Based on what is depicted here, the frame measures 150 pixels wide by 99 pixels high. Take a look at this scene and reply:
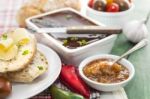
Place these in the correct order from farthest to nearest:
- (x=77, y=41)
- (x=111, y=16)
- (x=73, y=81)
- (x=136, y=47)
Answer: (x=111, y=16) < (x=136, y=47) < (x=77, y=41) < (x=73, y=81)

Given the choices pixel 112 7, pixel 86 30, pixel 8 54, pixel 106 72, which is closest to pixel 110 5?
pixel 112 7

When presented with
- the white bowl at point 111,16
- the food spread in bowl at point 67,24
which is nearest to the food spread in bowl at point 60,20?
the food spread in bowl at point 67,24

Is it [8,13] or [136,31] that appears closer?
[136,31]

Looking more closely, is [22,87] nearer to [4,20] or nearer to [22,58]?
[22,58]

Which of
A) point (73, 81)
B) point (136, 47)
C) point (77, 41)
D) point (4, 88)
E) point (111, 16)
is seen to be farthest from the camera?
point (111, 16)

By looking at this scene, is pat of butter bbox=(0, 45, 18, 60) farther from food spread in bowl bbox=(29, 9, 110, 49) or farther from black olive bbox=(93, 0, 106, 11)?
Answer: black olive bbox=(93, 0, 106, 11)

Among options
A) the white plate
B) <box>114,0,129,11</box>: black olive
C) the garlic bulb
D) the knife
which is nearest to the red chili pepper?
the white plate

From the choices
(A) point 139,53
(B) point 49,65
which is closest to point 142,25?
(A) point 139,53

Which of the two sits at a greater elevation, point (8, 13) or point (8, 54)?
point (8, 54)

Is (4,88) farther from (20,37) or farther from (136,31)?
(136,31)
